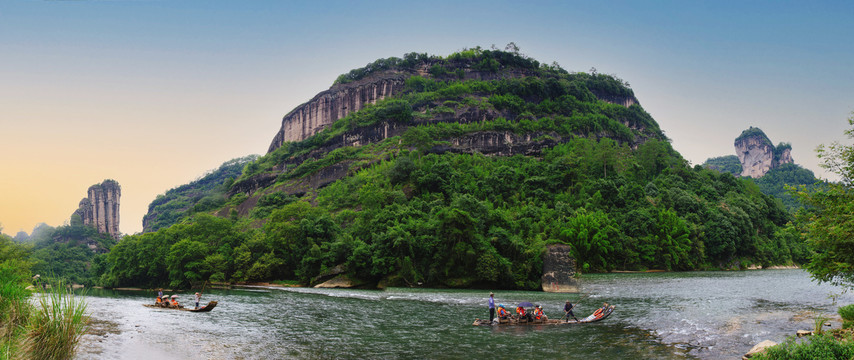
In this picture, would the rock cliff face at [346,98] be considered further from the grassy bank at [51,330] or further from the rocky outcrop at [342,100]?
the grassy bank at [51,330]

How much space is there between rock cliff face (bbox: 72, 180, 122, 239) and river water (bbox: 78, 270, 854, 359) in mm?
148391

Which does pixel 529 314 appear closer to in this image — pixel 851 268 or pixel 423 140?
pixel 851 268

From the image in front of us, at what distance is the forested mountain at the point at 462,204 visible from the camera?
5772 cm

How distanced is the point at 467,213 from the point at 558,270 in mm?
12052

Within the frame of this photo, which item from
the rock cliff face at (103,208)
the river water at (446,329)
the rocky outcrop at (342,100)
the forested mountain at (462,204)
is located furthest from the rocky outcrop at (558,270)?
the rock cliff face at (103,208)

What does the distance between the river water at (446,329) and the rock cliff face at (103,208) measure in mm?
148391

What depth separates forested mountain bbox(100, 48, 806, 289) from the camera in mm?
57719

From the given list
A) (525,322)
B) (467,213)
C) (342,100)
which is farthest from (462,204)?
(342,100)

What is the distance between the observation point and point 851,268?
1808 cm

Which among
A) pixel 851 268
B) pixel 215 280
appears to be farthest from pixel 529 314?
pixel 215 280

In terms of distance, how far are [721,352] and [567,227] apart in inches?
2016

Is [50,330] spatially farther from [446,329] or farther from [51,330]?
[446,329]

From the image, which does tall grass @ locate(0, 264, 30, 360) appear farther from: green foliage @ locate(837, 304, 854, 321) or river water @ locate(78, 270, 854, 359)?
green foliage @ locate(837, 304, 854, 321)

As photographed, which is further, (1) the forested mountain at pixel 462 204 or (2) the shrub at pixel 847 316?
(1) the forested mountain at pixel 462 204
